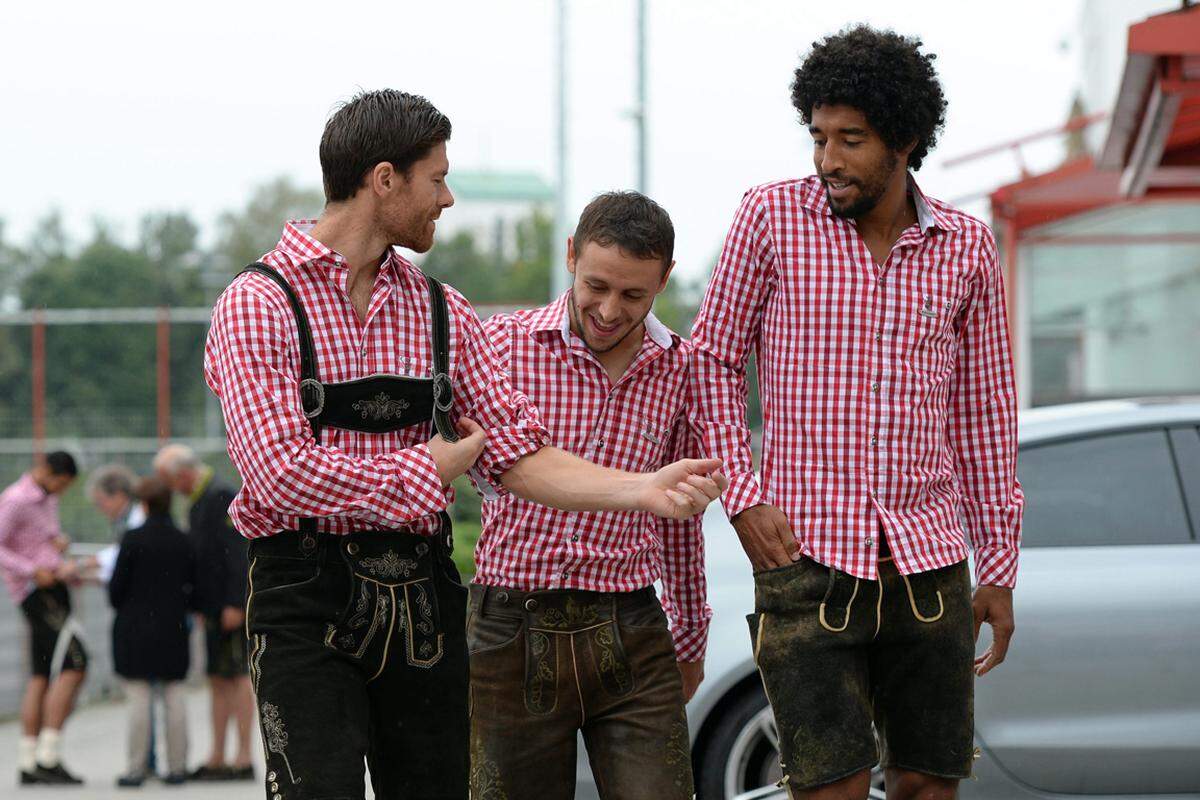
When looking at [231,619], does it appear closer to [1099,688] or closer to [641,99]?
[1099,688]

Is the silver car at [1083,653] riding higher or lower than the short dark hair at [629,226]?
lower

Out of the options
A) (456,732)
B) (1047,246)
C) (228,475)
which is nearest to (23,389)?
(228,475)

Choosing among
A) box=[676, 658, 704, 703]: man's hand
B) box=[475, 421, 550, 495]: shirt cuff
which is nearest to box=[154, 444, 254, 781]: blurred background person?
box=[676, 658, 704, 703]: man's hand

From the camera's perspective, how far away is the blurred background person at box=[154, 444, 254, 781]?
32.0 feet

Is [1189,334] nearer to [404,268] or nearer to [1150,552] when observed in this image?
[1150,552]

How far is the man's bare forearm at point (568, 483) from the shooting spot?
3.45 metres

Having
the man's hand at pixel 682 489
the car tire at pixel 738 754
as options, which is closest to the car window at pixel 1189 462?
the car tire at pixel 738 754

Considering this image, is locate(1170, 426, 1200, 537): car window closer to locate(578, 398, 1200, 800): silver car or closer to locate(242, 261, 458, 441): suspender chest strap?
locate(578, 398, 1200, 800): silver car

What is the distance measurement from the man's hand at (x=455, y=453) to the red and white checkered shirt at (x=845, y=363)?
586mm

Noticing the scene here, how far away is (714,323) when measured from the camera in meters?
3.69

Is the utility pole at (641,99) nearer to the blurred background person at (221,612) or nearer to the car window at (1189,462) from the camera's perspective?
the blurred background person at (221,612)

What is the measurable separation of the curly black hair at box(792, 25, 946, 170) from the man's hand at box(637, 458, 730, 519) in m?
0.84

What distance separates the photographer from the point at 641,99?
17.5 metres

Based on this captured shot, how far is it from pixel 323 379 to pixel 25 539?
7.68 metres
